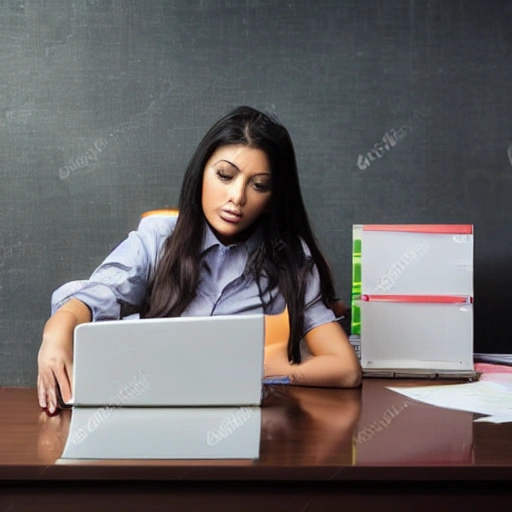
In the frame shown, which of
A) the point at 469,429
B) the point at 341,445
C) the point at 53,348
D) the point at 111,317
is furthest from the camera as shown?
the point at 111,317

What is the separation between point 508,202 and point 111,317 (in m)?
1.47

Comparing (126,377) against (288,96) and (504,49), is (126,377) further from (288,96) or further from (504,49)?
(504,49)

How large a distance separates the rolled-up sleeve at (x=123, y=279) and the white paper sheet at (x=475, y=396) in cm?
61

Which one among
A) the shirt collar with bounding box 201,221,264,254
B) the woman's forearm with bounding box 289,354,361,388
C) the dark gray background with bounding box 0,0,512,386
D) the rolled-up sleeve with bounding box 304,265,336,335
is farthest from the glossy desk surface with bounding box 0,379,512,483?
the dark gray background with bounding box 0,0,512,386

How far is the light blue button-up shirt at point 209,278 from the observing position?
6.16ft

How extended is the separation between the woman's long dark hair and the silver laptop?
0.57 meters

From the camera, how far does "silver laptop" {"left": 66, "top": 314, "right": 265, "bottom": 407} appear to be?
48.6 inches

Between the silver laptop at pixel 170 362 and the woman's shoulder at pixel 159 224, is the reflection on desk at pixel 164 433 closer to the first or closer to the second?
the silver laptop at pixel 170 362

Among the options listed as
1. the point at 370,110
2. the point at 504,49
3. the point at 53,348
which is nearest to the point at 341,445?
the point at 53,348

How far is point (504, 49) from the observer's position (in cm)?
271

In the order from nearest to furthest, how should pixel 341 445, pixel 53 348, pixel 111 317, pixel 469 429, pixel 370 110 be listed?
pixel 341 445, pixel 469 429, pixel 53 348, pixel 111 317, pixel 370 110

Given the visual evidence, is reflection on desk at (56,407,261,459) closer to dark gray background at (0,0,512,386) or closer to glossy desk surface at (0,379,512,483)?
glossy desk surface at (0,379,512,483)

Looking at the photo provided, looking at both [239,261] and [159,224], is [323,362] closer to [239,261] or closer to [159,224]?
[239,261]

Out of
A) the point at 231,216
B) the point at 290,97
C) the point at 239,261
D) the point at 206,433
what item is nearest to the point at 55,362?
the point at 206,433
